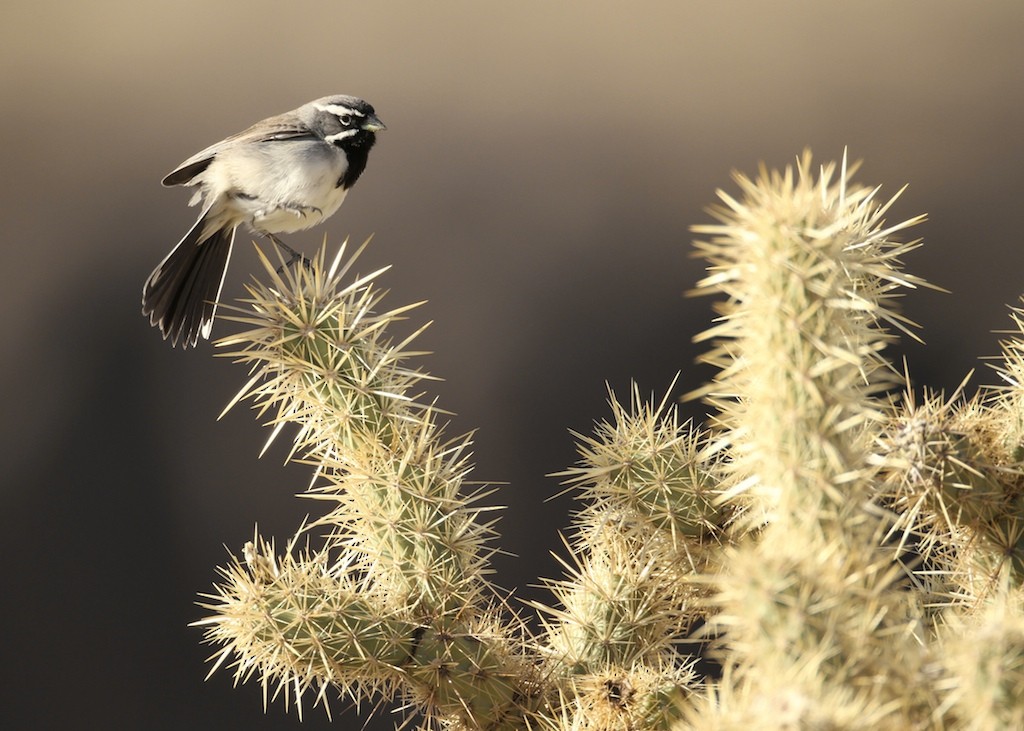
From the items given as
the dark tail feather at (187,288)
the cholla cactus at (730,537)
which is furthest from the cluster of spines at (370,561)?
the dark tail feather at (187,288)

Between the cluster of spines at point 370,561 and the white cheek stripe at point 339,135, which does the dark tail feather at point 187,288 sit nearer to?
the white cheek stripe at point 339,135

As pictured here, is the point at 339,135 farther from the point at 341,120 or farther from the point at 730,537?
the point at 730,537

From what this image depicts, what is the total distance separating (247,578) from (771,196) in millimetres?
544

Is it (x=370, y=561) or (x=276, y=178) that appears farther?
(x=276, y=178)

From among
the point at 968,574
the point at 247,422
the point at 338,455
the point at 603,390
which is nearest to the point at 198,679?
the point at 247,422

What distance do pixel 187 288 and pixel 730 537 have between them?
72 centimetres

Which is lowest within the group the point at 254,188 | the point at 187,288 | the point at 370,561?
the point at 370,561

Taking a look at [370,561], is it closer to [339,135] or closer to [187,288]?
[187,288]

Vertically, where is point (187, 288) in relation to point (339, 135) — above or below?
below

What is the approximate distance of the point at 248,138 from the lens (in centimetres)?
126

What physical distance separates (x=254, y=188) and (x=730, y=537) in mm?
706

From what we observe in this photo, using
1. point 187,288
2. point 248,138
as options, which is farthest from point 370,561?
point 248,138

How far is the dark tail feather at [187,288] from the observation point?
1.22 meters

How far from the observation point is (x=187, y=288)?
1257 millimetres
